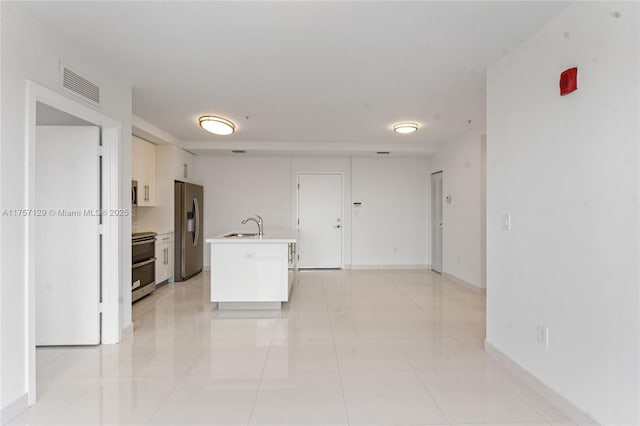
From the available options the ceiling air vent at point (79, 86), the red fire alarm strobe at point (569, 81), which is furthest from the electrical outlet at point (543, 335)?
the ceiling air vent at point (79, 86)

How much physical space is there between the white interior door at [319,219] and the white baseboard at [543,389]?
4376 millimetres

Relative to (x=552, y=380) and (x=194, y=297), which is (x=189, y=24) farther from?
(x=194, y=297)

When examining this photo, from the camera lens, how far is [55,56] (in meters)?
2.40

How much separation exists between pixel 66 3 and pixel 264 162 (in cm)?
489

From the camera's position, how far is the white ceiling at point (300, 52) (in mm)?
2104

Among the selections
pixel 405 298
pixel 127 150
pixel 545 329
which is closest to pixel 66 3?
pixel 127 150

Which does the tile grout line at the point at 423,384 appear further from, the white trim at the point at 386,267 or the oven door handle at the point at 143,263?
the white trim at the point at 386,267

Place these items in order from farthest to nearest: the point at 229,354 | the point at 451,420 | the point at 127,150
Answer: the point at 127,150, the point at 229,354, the point at 451,420

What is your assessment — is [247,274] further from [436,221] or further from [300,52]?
[436,221]

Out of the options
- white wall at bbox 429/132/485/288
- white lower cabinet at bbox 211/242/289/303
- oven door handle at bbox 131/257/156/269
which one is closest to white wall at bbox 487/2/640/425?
white lower cabinet at bbox 211/242/289/303

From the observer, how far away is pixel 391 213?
7.11m

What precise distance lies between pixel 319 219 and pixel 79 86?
16.1 ft

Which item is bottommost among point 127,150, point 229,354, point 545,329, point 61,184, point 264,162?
point 229,354

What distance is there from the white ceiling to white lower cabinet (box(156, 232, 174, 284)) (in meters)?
1.89
